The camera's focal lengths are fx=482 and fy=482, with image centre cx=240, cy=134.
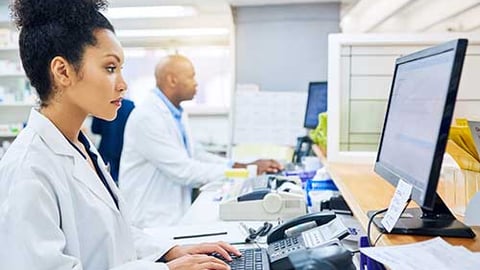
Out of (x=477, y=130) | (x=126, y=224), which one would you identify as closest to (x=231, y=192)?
(x=126, y=224)

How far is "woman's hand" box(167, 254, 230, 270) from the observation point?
118 centimetres

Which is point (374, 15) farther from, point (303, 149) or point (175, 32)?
point (175, 32)

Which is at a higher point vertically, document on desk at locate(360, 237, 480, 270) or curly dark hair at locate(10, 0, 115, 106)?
curly dark hair at locate(10, 0, 115, 106)

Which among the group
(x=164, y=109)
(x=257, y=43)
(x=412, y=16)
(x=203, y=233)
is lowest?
(x=203, y=233)

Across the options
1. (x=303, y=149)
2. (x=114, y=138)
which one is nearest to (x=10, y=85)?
(x=114, y=138)

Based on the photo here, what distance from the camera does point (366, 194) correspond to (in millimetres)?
1470

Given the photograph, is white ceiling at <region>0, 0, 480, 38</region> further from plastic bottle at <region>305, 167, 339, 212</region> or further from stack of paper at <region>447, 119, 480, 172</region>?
stack of paper at <region>447, 119, 480, 172</region>

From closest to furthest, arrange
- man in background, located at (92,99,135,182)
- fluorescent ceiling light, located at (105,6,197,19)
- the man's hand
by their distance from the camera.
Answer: the man's hand, fluorescent ceiling light, located at (105,6,197,19), man in background, located at (92,99,135,182)

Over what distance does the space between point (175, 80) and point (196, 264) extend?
215cm

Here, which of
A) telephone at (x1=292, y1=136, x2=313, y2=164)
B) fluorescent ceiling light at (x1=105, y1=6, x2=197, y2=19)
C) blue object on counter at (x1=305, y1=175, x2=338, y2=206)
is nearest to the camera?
blue object on counter at (x1=305, y1=175, x2=338, y2=206)

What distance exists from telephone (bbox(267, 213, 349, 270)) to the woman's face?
594mm

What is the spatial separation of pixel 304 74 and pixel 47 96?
3194 millimetres

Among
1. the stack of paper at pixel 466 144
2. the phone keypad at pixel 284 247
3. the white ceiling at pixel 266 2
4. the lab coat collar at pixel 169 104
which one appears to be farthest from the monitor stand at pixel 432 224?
the white ceiling at pixel 266 2

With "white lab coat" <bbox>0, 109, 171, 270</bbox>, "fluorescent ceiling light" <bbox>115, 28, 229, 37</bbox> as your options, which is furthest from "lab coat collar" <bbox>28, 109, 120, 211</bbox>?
"fluorescent ceiling light" <bbox>115, 28, 229, 37</bbox>
